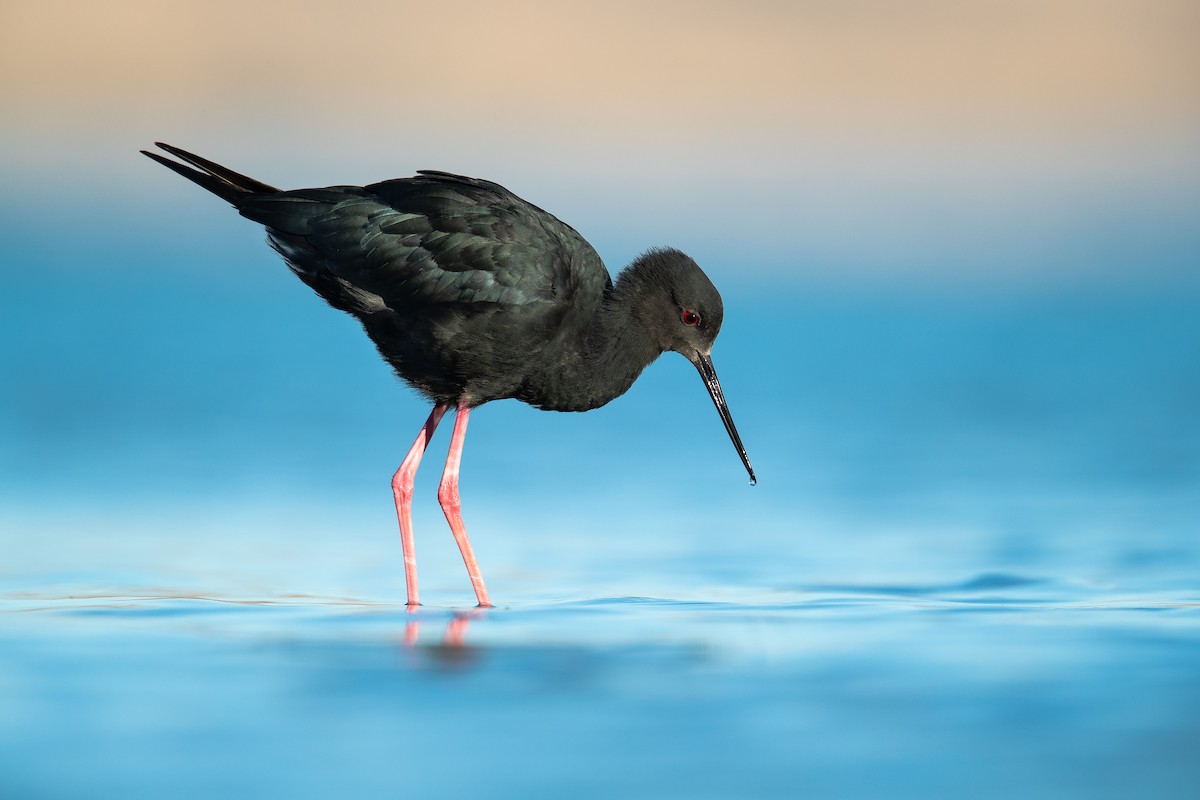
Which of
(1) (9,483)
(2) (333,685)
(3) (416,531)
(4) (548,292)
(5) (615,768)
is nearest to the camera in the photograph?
(5) (615,768)

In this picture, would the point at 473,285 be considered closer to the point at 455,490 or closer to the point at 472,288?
the point at 472,288

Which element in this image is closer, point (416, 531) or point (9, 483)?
point (416, 531)

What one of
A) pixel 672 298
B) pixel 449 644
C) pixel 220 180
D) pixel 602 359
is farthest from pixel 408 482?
pixel 449 644

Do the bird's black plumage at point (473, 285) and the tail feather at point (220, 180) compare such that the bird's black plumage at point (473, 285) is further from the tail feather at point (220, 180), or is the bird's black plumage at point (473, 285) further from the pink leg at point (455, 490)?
the pink leg at point (455, 490)

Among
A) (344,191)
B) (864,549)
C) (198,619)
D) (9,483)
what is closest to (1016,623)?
(864,549)

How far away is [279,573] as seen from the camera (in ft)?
22.9

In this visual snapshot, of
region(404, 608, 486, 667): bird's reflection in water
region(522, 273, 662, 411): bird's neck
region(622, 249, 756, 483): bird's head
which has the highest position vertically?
region(622, 249, 756, 483): bird's head

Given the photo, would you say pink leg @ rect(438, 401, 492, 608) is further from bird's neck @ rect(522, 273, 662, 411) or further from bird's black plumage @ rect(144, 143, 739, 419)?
bird's neck @ rect(522, 273, 662, 411)

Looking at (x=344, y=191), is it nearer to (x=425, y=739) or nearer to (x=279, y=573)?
(x=279, y=573)

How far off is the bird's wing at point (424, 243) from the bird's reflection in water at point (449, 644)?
1.75 m

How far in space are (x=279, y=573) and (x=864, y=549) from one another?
2922 mm

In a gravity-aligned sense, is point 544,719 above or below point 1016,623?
below

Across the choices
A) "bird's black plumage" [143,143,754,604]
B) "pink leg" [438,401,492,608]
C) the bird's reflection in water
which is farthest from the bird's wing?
the bird's reflection in water

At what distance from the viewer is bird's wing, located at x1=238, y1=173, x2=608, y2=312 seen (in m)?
6.88
